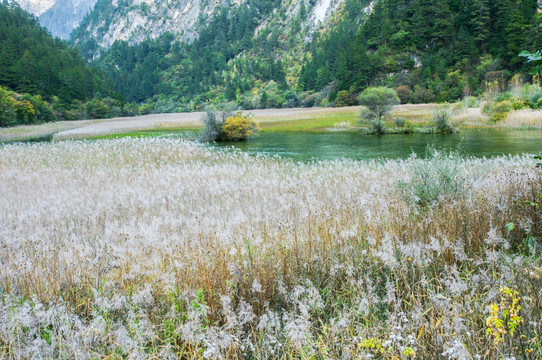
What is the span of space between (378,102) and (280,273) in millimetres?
31183

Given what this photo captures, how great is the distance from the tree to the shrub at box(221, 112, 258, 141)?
33.2 feet

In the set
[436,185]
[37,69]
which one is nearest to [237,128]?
[436,185]

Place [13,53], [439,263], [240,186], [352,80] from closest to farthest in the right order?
[439,263] < [240,186] < [352,80] < [13,53]

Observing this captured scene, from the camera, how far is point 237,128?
103ft

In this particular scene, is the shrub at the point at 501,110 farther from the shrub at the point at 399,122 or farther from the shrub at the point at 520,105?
the shrub at the point at 399,122

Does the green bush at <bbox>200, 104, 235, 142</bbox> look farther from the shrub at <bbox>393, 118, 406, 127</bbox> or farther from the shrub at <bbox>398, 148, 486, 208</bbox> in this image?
the shrub at <bbox>398, 148, 486, 208</bbox>

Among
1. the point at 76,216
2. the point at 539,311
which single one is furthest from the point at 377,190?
the point at 76,216

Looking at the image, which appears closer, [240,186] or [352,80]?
[240,186]

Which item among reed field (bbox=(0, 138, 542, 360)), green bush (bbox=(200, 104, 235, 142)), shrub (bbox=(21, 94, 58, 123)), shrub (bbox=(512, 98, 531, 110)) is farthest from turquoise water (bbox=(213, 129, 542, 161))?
shrub (bbox=(21, 94, 58, 123))

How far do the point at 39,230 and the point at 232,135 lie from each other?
26.0m

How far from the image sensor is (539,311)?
8.93 feet

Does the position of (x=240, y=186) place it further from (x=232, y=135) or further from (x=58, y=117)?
(x=58, y=117)

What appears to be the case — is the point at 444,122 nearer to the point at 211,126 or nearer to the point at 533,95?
the point at 533,95

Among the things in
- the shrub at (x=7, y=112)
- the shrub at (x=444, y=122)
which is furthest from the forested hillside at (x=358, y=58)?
the shrub at (x=7, y=112)
